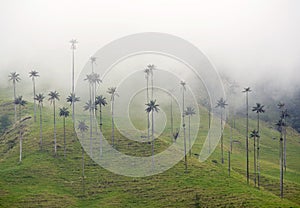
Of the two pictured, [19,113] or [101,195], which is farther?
[19,113]

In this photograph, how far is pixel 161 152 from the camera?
490 ft

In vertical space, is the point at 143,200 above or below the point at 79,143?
below

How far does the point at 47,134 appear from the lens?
6476 inches

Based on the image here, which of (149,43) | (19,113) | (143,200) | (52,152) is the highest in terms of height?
(149,43)

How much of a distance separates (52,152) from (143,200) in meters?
47.4

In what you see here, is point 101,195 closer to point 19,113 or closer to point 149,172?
point 149,172

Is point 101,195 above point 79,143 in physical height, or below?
below

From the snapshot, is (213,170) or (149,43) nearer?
(149,43)

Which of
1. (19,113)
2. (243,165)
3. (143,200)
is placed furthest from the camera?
(19,113)

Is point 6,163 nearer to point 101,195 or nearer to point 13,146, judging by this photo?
point 13,146

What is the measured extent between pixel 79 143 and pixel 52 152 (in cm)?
1190

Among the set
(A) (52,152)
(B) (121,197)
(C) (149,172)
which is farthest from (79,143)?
(B) (121,197)

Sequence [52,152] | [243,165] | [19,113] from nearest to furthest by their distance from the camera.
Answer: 1. [52,152]
2. [243,165]
3. [19,113]

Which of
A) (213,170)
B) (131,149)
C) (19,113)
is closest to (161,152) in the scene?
(131,149)
